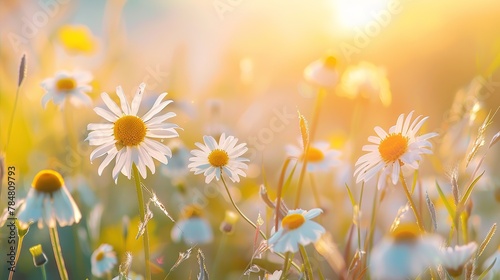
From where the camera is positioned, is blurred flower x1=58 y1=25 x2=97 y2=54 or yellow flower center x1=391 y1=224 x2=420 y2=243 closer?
yellow flower center x1=391 y1=224 x2=420 y2=243

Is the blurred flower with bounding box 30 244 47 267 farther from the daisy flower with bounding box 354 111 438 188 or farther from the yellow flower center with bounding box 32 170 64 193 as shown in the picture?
the daisy flower with bounding box 354 111 438 188

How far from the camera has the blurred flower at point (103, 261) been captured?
1.16m

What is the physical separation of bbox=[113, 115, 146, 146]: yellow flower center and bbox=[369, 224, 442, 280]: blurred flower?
1.24 feet

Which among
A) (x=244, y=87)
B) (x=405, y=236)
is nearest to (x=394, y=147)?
(x=405, y=236)

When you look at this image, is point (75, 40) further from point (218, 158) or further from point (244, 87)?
point (218, 158)

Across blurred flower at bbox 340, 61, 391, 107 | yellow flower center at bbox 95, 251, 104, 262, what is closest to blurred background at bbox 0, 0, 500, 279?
blurred flower at bbox 340, 61, 391, 107

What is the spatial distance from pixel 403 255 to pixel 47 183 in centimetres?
54

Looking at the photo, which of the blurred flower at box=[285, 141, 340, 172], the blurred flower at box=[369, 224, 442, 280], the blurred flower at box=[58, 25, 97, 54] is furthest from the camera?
the blurred flower at box=[58, 25, 97, 54]

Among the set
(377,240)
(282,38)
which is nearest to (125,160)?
(377,240)

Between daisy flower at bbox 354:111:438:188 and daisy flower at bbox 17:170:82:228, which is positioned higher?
daisy flower at bbox 354:111:438:188

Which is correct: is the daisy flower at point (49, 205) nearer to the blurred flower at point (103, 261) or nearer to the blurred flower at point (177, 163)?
the blurred flower at point (103, 261)

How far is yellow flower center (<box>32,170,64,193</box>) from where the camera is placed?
37.6 inches

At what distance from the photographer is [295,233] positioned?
0.79m

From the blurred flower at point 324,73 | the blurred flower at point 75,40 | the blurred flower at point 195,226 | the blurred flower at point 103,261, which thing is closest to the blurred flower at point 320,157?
the blurred flower at point 324,73
